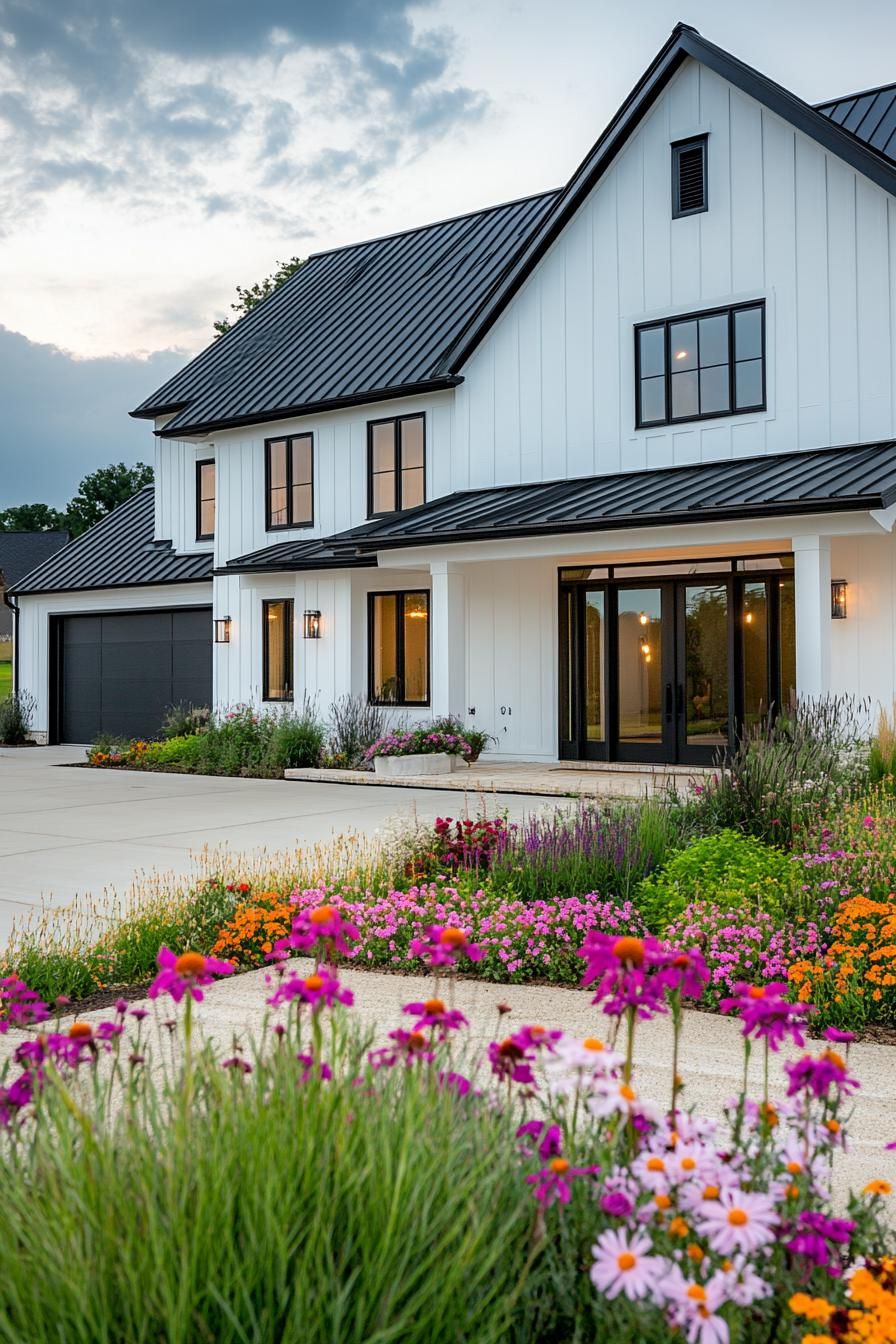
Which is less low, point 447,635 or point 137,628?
point 137,628

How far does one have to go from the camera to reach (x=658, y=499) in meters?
15.1

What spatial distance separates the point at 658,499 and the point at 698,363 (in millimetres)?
2678

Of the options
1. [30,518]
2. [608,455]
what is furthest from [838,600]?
[30,518]

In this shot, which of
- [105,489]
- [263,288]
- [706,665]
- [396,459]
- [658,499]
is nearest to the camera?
[658,499]

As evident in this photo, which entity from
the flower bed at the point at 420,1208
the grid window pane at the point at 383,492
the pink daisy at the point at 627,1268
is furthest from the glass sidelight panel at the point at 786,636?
the pink daisy at the point at 627,1268

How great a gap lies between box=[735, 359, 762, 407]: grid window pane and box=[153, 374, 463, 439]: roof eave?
456cm

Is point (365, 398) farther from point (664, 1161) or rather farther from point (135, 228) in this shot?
point (664, 1161)

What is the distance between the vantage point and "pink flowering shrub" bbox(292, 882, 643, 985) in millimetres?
5871

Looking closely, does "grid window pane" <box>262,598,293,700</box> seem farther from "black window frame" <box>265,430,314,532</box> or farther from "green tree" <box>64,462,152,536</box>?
"green tree" <box>64,462,152,536</box>

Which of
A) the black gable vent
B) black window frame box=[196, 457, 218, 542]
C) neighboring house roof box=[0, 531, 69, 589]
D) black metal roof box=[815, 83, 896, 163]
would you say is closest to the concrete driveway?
black window frame box=[196, 457, 218, 542]

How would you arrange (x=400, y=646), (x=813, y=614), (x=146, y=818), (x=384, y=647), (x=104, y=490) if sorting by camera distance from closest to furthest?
(x=146, y=818), (x=813, y=614), (x=400, y=646), (x=384, y=647), (x=104, y=490)

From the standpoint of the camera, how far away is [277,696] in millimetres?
21031

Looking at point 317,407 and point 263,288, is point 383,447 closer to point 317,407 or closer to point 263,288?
point 317,407

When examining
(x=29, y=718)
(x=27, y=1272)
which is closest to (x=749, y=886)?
(x=27, y=1272)
